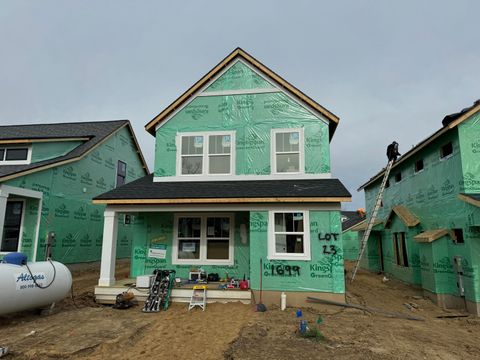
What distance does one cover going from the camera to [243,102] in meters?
11.7

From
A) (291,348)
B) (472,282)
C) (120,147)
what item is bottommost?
(291,348)

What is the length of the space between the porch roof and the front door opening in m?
6.63

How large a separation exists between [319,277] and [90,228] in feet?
45.2

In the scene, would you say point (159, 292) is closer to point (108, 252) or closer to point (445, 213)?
point (108, 252)

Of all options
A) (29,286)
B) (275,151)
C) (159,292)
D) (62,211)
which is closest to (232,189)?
(275,151)

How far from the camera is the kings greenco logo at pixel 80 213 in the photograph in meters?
16.5

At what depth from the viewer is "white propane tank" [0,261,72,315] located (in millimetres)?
7113

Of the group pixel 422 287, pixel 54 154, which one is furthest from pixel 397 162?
pixel 54 154

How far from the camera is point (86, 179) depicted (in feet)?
56.8

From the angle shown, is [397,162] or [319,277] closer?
[319,277]

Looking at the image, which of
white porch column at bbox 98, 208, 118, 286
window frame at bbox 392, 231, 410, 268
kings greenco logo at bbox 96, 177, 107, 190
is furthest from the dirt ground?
kings greenco logo at bbox 96, 177, 107, 190

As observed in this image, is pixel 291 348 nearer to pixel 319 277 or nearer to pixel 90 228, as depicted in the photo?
pixel 319 277

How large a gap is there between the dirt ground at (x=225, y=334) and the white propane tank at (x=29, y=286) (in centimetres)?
51

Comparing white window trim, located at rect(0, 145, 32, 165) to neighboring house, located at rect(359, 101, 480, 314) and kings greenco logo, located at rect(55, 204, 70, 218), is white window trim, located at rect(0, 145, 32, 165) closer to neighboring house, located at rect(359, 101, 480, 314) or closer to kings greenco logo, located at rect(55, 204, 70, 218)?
kings greenco logo, located at rect(55, 204, 70, 218)
